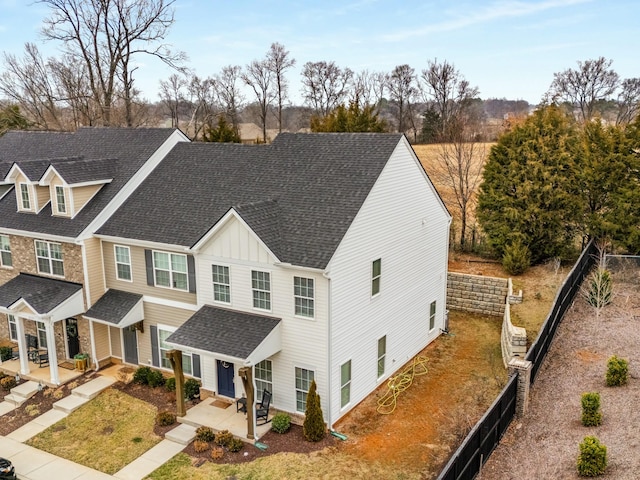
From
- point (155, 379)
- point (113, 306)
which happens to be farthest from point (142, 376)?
point (113, 306)

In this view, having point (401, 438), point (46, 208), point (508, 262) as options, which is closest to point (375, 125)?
point (508, 262)

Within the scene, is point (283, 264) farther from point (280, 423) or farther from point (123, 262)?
point (123, 262)

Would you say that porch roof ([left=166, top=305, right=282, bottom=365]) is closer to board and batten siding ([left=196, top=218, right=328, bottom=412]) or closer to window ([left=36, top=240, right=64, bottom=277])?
board and batten siding ([left=196, top=218, right=328, bottom=412])

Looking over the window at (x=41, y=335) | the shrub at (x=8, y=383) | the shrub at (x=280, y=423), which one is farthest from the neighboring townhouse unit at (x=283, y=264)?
the shrub at (x=8, y=383)

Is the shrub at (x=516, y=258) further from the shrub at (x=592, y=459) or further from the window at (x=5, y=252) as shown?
the window at (x=5, y=252)

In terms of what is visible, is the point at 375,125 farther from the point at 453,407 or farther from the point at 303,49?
the point at 303,49
